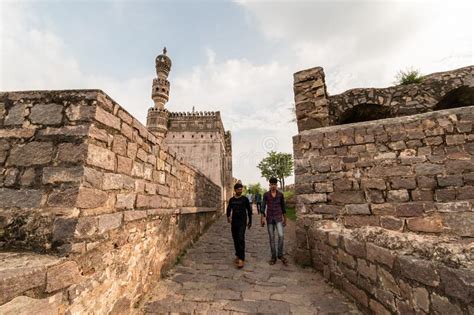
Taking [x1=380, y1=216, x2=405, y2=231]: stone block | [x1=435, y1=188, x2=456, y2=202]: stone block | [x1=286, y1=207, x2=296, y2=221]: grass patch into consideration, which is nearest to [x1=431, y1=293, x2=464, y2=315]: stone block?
[x1=380, y1=216, x2=405, y2=231]: stone block

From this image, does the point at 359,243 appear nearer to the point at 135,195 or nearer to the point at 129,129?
the point at 135,195

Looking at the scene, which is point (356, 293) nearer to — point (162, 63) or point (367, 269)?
point (367, 269)

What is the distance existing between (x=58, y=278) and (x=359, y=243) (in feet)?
10.9

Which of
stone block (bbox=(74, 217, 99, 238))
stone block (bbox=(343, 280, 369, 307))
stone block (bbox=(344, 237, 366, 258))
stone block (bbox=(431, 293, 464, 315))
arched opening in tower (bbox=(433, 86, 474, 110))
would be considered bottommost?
stone block (bbox=(343, 280, 369, 307))

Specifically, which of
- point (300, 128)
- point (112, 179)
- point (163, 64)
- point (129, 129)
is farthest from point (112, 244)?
point (163, 64)

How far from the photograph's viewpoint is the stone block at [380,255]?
7.62 ft

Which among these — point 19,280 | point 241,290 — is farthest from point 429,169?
point 19,280

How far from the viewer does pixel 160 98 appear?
1816 cm

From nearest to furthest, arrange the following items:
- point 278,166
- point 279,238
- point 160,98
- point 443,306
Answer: point 443,306, point 279,238, point 160,98, point 278,166

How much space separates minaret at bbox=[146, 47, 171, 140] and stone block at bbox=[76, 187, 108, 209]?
1517cm

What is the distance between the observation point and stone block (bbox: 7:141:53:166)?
2189 millimetres

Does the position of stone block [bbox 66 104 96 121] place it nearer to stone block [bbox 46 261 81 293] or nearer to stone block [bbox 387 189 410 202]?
stone block [bbox 46 261 81 293]

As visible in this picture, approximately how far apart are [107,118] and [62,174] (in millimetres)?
779

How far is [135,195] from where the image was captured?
3.21 metres
